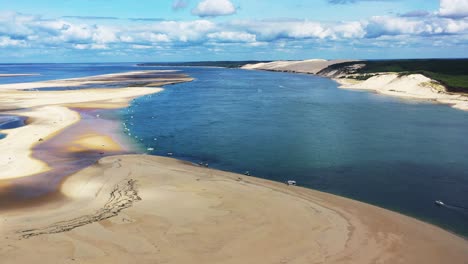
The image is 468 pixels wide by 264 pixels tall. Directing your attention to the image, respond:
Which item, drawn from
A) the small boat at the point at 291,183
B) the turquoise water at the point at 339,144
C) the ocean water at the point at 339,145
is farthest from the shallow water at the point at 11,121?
the small boat at the point at 291,183

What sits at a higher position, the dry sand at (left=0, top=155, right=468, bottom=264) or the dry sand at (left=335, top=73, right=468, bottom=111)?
the dry sand at (left=335, top=73, right=468, bottom=111)

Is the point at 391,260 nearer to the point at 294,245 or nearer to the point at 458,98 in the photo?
the point at 294,245

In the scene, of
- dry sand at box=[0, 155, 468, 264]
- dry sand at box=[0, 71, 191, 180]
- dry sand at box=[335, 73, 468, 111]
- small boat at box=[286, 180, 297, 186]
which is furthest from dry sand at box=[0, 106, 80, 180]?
dry sand at box=[335, 73, 468, 111]

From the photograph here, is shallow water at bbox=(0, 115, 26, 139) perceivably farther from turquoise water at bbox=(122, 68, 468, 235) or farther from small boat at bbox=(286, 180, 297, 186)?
small boat at bbox=(286, 180, 297, 186)

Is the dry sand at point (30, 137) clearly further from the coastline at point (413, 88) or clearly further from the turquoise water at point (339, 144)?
the coastline at point (413, 88)

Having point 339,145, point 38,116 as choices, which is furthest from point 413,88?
point 38,116

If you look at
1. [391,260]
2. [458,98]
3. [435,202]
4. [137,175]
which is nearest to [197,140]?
[137,175]

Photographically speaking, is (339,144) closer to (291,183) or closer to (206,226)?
(291,183)

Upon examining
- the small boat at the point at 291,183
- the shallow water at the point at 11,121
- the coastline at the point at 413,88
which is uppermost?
the coastline at the point at 413,88
